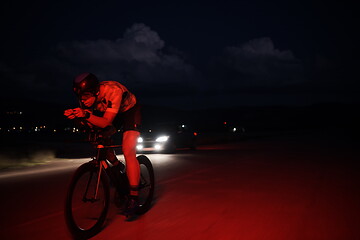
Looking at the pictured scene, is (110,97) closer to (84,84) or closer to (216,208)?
(84,84)

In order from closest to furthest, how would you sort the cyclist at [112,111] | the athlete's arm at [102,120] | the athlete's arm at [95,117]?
the athlete's arm at [95,117] < the athlete's arm at [102,120] < the cyclist at [112,111]

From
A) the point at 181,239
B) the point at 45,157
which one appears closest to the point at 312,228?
the point at 181,239

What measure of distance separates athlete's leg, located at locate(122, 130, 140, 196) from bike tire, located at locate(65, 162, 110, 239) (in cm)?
55

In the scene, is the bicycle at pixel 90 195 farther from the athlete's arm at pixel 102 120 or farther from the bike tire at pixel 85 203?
the athlete's arm at pixel 102 120

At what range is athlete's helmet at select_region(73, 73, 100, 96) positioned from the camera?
4441 mm

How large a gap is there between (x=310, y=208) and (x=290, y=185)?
2496 mm

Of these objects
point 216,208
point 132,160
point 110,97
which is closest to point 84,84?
point 110,97

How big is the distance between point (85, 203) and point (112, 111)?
1.10 metres

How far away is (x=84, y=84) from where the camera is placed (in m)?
4.45

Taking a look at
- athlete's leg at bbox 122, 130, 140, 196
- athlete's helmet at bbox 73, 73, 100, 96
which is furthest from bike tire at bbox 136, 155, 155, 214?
athlete's helmet at bbox 73, 73, 100, 96

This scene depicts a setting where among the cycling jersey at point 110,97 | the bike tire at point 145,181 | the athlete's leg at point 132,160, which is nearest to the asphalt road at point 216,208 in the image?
the bike tire at point 145,181

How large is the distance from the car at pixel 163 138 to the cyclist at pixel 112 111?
1312 cm

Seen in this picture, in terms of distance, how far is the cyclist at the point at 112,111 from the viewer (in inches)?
175

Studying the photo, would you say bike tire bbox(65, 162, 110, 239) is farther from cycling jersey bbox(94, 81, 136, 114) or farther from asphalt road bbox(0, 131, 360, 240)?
cycling jersey bbox(94, 81, 136, 114)
